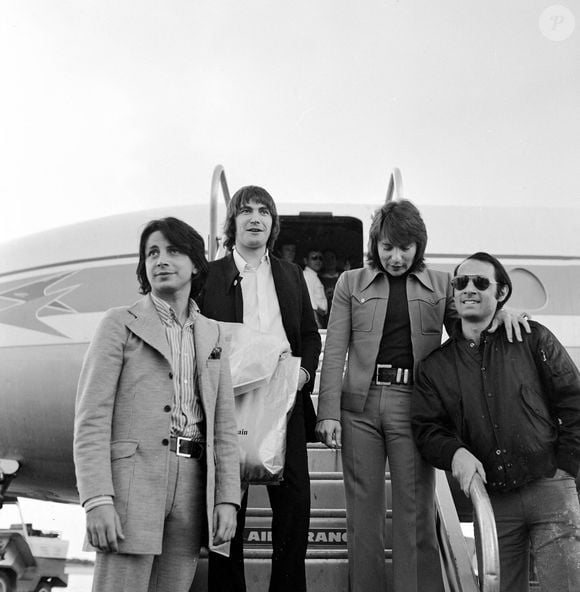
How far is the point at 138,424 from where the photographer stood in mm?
2086

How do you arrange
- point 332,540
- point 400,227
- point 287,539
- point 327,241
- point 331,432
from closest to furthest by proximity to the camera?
point 287,539, point 331,432, point 400,227, point 332,540, point 327,241

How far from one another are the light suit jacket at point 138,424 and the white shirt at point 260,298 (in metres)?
A: 0.65

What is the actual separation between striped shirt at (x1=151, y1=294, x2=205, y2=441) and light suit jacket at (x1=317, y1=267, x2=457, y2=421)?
2.64 feet

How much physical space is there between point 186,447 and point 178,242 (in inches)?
28.0

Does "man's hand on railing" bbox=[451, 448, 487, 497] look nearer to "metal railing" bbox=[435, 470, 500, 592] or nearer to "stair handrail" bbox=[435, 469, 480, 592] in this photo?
"metal railing" bbox=[435, 470, 500, 592]

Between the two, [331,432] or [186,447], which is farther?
[331,432]

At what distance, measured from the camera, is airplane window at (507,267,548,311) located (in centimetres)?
617

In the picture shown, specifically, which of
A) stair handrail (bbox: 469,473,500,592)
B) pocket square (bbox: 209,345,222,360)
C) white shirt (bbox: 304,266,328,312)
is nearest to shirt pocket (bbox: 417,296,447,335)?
stair handrail (bbox: 469,473,500,592)

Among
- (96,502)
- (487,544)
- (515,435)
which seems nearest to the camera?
(96,502)

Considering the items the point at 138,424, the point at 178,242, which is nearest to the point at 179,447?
the point at 138,424

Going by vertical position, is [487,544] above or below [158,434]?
below

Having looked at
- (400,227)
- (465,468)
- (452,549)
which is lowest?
(452,549)

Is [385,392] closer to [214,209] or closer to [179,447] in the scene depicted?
[179,447]

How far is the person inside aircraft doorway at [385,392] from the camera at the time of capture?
2.79 metres
